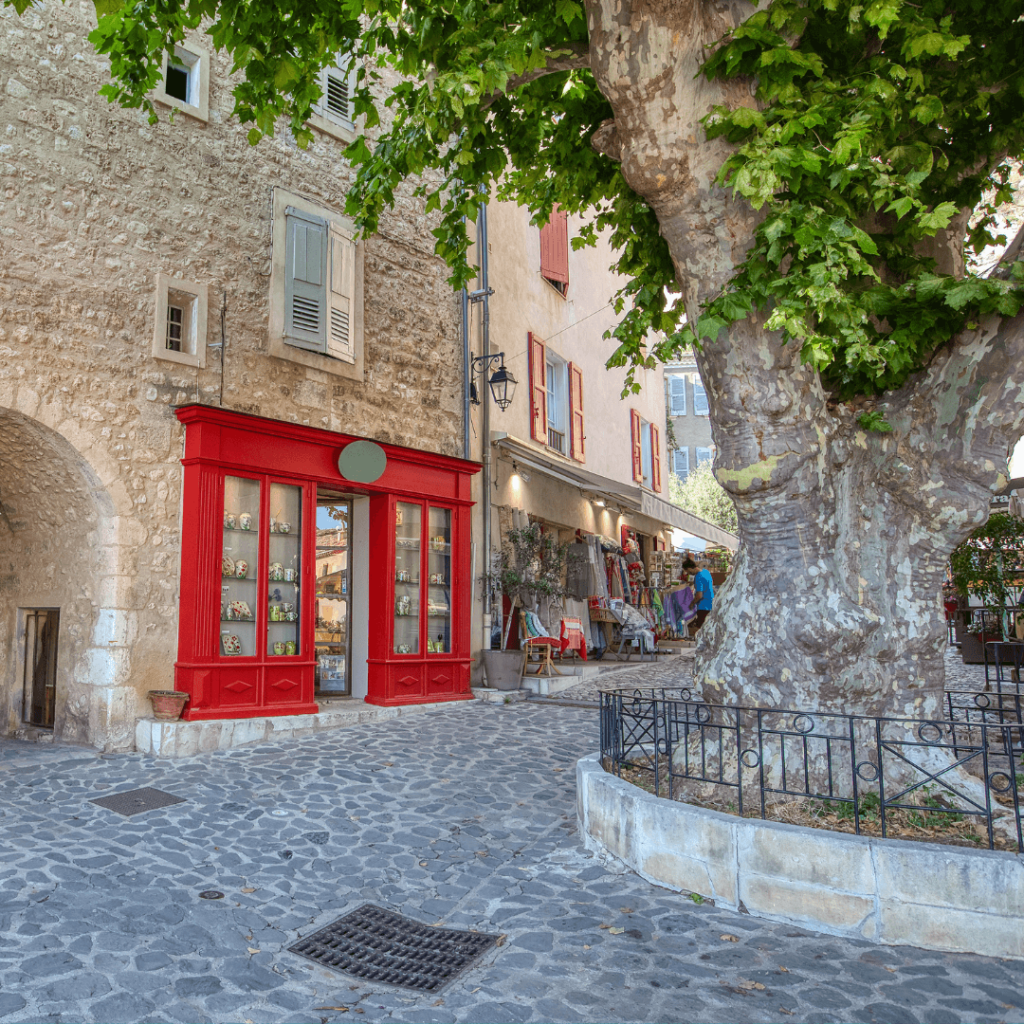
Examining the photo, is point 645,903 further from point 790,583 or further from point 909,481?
point 909,481

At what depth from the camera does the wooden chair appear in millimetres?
10867

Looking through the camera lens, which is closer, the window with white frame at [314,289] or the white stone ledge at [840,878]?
the white stone ledge at [840,878]

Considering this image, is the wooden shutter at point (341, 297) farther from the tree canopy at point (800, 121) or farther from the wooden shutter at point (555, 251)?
the wooden shutter at point (555, 251)

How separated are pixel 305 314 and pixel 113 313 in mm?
1982

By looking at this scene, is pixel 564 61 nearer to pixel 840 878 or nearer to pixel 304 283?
pixel 304 283

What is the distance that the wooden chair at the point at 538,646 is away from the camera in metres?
10.9

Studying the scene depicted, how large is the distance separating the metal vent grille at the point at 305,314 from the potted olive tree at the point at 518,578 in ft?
12.8

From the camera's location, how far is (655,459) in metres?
19.0

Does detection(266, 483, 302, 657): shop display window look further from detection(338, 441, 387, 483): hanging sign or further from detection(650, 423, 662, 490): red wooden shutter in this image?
detection(650, 423, 662, 490): red wooden shutter

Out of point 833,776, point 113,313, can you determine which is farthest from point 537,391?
point 833,776

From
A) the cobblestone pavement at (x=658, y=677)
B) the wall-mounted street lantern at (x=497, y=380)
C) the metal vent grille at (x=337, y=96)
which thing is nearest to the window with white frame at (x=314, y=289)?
the metal vent grille at (x=337, y=96)

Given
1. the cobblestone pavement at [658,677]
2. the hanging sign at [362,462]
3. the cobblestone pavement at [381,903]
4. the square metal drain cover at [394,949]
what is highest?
the hanging sign at [362,462]

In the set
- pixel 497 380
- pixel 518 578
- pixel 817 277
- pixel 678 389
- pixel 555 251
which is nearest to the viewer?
pixel 817 277

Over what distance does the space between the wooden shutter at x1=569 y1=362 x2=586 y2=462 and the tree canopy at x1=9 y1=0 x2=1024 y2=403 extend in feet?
27.1
